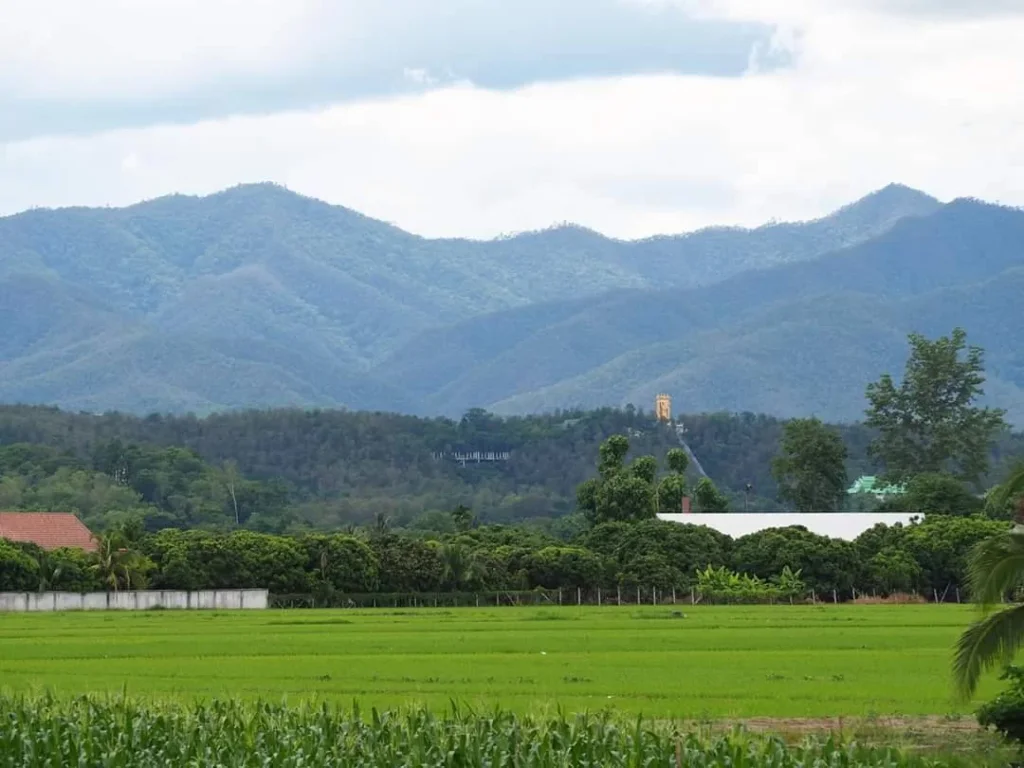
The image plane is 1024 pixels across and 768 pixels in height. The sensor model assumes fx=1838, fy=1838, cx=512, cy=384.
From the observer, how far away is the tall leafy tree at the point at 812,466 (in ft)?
387

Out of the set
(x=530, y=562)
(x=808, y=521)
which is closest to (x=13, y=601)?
(x=530, y=562)

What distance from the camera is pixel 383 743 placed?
66.6ft

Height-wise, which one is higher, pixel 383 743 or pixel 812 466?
pixel 812 466

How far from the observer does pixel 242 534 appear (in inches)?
3031

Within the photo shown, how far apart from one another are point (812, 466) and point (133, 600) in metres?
57.6

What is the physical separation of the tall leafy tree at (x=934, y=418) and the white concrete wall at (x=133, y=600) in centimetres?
6339

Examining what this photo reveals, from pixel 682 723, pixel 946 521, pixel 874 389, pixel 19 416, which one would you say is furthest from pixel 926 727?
pixel 19 416

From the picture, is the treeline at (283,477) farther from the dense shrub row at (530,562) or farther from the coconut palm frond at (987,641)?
the coconut palm frond at (987,641)

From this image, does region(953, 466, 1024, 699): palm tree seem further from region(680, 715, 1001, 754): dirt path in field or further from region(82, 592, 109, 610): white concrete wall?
region(82, 592, 109, 610): white concrete wall

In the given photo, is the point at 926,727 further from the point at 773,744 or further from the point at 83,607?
the point at 83,607

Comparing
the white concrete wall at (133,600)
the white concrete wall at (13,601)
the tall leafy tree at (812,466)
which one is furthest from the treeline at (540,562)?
the tall leafy tree at (812,466)

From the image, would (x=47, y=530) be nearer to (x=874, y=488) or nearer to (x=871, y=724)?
(x=874, y=488)

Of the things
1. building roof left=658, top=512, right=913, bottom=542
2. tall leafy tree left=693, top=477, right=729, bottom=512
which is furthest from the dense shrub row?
tall leafy tree left=693, top=477, right=729, bottom=512

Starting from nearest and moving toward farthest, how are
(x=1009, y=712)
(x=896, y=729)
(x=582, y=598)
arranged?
1. (x=1009, y=712)
2. (x=896, y=729)
3. (x=582, y=598)
